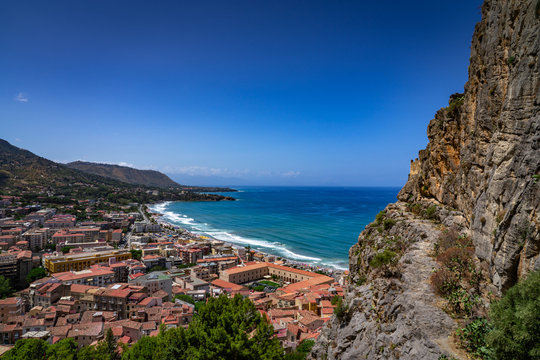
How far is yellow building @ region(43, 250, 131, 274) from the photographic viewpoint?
157 ft

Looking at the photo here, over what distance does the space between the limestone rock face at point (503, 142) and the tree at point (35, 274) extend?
53168 millimetres

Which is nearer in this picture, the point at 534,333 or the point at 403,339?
the point at 534,333

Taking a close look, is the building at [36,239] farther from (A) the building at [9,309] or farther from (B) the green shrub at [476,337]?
(B) the green shrub at [476,337]

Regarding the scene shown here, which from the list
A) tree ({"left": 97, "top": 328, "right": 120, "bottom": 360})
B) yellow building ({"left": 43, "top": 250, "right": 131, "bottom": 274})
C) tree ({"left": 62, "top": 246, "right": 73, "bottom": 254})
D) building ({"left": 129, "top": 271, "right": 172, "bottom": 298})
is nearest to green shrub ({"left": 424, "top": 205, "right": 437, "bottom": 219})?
tree ({"left": 97, "top": 328, "right": 120, "bottom": 360})

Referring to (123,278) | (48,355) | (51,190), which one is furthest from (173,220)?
(48,355)

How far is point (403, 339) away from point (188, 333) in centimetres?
1064

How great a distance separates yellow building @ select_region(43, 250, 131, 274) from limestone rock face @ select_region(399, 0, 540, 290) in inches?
2192

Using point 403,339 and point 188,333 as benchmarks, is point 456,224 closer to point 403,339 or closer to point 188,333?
point 403,339

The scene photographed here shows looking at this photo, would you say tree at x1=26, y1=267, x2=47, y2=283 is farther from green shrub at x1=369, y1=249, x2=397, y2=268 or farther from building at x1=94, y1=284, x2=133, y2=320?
green shrub at x1=369, y1=249, x2=397, y2=268

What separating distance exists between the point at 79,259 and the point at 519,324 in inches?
2364

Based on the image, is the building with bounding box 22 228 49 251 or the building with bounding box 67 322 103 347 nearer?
the building with bounding box 67 322 103 347

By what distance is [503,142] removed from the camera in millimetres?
8695

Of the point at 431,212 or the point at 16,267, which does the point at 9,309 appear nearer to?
the point at 16,267

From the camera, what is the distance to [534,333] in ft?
17.7
